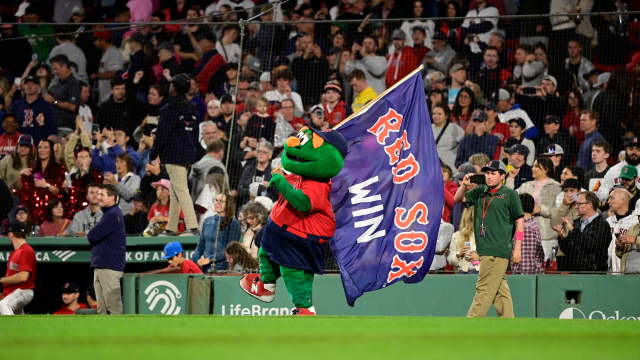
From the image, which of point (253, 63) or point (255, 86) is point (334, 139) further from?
point (253, 63)

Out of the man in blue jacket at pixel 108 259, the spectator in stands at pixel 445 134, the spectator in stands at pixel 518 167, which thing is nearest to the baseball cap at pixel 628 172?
the spectator in stands at pixel 518 167

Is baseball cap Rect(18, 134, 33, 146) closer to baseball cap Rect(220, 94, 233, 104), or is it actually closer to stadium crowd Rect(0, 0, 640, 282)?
stadium crowd Rect(0, 0, 640, 282)

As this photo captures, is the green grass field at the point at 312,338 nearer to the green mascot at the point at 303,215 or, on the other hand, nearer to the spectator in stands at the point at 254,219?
the green mascot at the point at 303,215

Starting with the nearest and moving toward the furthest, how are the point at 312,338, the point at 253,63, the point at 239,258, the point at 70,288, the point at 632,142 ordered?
the point at 312,338
the point at 239,258
the point at 632,142
the point at 70,288
the point at 253,63

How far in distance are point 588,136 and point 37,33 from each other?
1009 centimetres

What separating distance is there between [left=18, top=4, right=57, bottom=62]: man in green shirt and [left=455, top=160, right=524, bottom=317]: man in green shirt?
8963 millimetres

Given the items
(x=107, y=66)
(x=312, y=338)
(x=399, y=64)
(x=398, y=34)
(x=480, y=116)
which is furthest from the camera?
(x=107, y=66)

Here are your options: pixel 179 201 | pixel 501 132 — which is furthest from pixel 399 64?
pixel 179 201

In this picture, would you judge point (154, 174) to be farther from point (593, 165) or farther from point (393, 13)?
point (593, 165)

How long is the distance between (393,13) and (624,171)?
5549 millimetres

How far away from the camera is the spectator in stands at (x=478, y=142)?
9656 mm

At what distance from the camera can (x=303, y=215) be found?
5668 mm

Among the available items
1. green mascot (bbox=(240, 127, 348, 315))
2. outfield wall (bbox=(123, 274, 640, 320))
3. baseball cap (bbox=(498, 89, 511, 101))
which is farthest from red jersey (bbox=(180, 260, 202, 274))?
baseball cap (bbox=(498, 89, 511, 101))

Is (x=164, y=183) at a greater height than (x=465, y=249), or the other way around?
(x=164, y=183)
